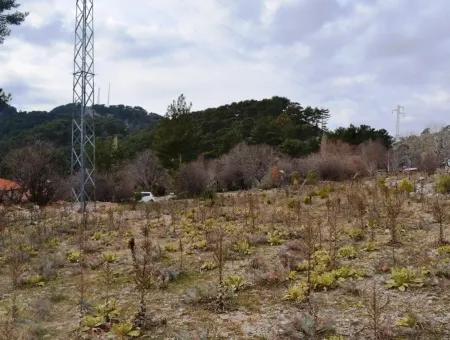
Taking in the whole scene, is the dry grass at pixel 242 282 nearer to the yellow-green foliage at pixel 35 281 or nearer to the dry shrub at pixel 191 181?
the yellow-green foliage at pixel 35 281

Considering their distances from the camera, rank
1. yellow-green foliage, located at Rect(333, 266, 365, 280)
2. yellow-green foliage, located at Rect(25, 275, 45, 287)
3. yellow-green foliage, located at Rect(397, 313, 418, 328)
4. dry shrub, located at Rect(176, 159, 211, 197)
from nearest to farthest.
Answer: yellow-green foliage, located at Rect(397, 313, 418, 328) → yellow-green foliage, located at Rect(333, 266, 365, 280) → yellow-green foliage, located at Rect(25, 275, 45, 287) → dry shrub, located at Rect(176, 159, 211, 197)

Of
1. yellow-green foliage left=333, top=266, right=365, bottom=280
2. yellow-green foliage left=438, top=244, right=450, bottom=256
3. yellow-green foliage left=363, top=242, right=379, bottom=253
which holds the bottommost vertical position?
yellow-green foliage left=333, top=266, right=365, bottom=280

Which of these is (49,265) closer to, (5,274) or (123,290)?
(5,274)

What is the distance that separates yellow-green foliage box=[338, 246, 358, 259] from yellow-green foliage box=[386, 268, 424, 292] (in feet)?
3.35

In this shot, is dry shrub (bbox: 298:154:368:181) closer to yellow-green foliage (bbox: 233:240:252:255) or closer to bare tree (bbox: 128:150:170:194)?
bare tree (bbox: 128:150:170:194)

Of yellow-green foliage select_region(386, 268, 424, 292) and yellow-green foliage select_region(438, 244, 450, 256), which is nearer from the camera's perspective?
yellow-green foliage select_region(386, 268, 424, 292)

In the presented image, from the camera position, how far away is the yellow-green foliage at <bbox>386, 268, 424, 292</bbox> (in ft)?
15.3

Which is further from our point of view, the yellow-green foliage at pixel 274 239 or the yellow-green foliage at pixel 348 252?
the yellow-green foliage at pixel 274 239

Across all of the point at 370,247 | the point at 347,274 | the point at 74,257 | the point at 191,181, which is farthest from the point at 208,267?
the point at 191,181

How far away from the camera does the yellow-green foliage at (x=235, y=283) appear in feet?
16.3

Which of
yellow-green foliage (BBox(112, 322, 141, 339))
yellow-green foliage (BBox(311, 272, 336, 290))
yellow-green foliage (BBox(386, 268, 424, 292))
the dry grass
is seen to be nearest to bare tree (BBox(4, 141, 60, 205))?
the dry grass

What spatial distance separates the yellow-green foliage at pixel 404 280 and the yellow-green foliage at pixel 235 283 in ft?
4.98

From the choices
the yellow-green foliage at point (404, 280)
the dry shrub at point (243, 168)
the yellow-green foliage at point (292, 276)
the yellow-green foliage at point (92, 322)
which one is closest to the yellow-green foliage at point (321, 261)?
the yellow-green foliage at point (292, 276)

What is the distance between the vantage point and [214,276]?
5.63 meters
